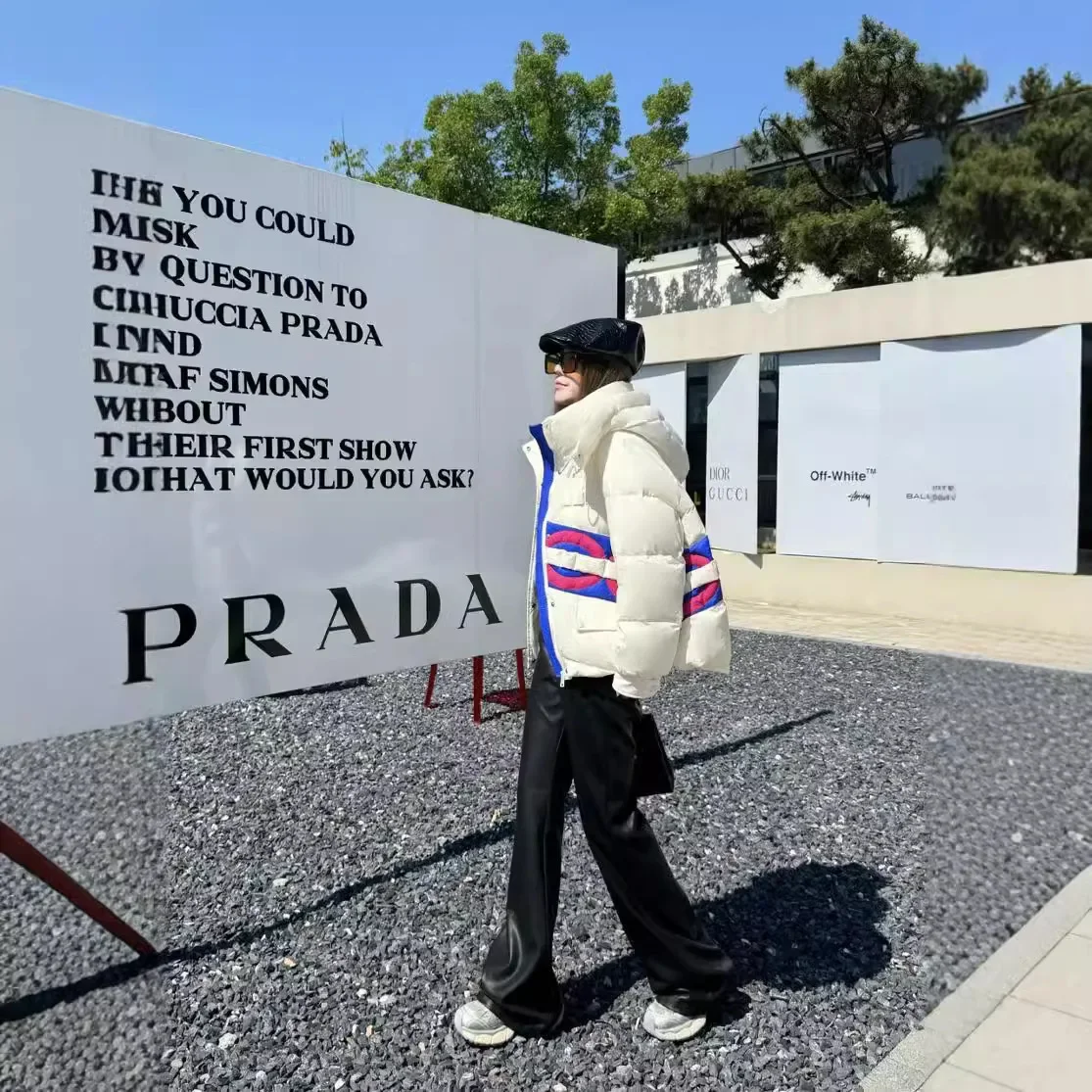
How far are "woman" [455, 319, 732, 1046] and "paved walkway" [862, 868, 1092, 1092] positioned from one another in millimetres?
528

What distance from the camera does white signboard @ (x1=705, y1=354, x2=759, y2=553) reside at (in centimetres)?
1068

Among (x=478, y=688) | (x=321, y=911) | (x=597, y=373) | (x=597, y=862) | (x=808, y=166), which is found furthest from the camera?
Result: (x=808, y=166)

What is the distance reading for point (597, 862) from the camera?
102 inches

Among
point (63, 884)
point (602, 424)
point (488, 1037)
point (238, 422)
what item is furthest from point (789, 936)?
point (238, 422)

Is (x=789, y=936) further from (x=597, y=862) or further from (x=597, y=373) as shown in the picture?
(x=597, y=373)

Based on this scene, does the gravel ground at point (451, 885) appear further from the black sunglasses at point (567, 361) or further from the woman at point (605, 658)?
the black sunglasses at point (567, 361)

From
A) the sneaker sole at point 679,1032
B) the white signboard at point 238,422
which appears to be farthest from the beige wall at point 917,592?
the sneaker sole at point 679,1032

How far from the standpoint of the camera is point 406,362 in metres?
3.59

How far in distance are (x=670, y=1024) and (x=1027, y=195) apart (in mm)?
21254

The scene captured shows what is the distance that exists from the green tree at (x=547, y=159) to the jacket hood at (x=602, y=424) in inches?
904

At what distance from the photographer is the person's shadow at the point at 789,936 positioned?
A: 2914mm

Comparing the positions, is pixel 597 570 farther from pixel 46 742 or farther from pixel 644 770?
pixel 46 742

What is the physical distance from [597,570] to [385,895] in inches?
65.5

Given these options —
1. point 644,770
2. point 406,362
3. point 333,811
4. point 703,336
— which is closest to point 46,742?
point 333,811
